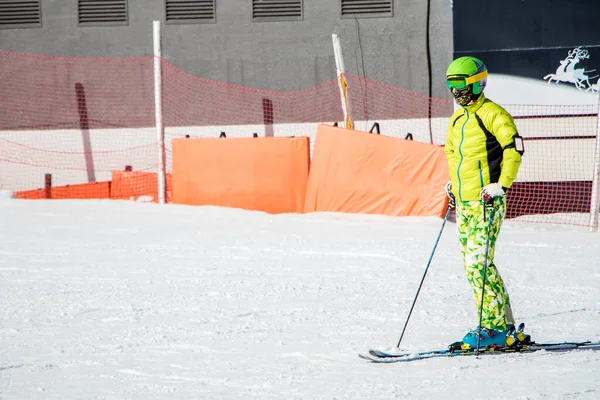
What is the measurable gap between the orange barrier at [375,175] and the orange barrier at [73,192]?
418cm

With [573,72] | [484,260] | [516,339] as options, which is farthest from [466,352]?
[573,72]

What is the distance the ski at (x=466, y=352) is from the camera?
5082 mm

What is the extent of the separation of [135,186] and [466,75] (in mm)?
9847

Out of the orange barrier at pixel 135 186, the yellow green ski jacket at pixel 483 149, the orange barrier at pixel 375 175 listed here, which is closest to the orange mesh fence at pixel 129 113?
the orange barrier at pixel 135 186

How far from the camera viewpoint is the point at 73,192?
15.1 metres

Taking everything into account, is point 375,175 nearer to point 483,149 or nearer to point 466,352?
point 483,149

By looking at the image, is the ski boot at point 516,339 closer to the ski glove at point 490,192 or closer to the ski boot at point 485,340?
the ski boot at point 485,340

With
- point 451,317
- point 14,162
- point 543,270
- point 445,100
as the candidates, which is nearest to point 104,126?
point 14,162

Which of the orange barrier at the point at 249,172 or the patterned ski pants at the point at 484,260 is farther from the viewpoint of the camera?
the orange barrier at the point at 249,172

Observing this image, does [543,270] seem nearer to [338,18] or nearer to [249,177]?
[249,177]

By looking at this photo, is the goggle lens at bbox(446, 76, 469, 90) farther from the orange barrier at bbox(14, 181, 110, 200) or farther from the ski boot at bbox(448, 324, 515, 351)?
the orange barrier at bbox(14, 181, 110, 200)

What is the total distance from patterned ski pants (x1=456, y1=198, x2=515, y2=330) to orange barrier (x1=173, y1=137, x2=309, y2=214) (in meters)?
7.56

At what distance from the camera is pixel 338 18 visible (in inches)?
618

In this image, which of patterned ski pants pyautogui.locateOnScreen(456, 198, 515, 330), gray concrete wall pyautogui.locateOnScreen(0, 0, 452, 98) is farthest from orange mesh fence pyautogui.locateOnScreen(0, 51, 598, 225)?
patterned ski pants pyautogui.locateOnScreen(456, 198, 515, 330)
